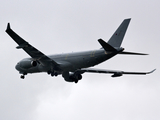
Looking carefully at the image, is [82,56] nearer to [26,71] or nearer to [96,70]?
[96,70]

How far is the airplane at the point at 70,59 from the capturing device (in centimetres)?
4894

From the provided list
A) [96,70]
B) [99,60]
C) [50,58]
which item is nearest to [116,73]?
[96,70]

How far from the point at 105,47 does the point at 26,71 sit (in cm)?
1521

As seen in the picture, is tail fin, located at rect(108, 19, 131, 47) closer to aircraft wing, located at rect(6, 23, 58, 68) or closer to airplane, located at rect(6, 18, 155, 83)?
airplane, located at rect(6, 18, 155, 83)

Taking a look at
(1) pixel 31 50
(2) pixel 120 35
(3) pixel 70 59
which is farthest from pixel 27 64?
(2) pixel 120 35

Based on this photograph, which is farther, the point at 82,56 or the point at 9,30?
the point at 82,56

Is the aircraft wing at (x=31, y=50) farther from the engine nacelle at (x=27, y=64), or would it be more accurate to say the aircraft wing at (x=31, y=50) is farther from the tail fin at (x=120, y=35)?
the tail fin at (x=120, y=35)

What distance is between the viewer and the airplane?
161 ft

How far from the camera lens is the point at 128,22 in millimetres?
49562

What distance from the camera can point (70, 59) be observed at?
173 ft

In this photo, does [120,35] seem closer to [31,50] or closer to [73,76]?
[73,76]

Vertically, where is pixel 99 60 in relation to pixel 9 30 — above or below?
below

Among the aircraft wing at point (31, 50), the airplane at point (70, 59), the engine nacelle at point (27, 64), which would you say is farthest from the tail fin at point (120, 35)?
the engine nacelle at point (27, 64)

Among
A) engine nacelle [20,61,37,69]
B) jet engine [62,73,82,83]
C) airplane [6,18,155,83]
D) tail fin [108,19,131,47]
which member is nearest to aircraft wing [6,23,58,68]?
airplane [6,18,155,83]
